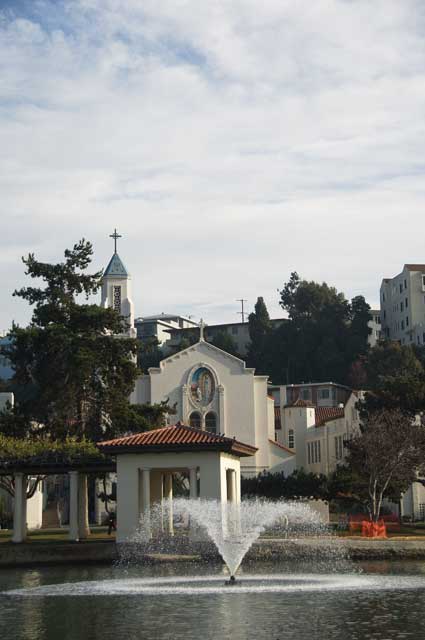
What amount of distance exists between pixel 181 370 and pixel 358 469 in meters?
31.2

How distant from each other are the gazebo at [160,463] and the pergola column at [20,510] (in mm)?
5698

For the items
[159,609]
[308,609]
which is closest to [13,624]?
[159,609]

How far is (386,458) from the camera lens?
189ft

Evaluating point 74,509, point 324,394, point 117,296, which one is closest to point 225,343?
point 324,394

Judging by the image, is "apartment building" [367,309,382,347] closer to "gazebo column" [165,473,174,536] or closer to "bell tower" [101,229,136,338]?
"bell tower" [101,229,136,338]

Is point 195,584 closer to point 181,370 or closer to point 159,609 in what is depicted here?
point 159,609

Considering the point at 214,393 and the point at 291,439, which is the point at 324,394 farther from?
the point at 214,393

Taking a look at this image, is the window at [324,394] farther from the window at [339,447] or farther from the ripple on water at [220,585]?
the ripple on water at [220,585]

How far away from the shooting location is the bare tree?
189 ft

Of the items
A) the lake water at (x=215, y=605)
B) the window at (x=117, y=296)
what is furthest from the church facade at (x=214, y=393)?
the lake water at (x=215, y=605)

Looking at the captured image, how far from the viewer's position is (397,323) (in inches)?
5025

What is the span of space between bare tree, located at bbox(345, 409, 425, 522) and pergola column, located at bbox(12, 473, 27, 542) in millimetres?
18324

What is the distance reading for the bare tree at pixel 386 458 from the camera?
57.6 meters

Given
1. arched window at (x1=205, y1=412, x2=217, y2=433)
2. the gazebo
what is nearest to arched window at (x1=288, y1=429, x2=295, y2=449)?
arched window at (x1=205, y1=412, x2=217, y2=433)
